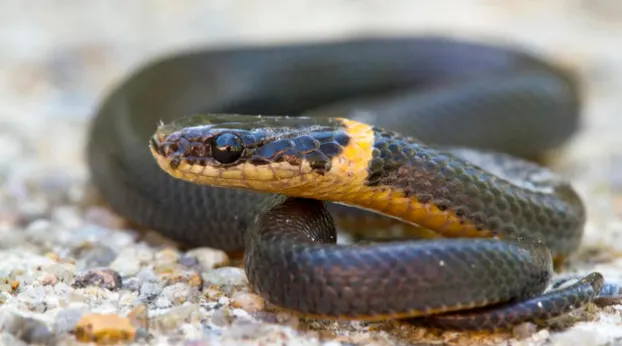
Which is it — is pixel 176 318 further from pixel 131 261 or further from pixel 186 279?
pixel 131 261

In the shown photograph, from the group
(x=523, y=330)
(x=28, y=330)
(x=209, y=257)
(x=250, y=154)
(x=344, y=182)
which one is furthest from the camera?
(x=209, y=257)

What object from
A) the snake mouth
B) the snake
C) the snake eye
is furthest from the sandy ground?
the snake eye

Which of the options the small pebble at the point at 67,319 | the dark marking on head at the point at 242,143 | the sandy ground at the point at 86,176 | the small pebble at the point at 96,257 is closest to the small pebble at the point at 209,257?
the sandy ground at the point at 86,176

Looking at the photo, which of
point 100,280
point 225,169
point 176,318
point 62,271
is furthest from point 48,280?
point 225,169

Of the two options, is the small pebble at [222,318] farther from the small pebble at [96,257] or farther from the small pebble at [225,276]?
the small pebble at [96,257]

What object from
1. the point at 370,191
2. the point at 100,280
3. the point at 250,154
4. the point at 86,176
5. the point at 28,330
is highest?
the point at 250,154

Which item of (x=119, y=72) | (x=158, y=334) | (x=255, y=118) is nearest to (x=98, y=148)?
(x=255, y=118)

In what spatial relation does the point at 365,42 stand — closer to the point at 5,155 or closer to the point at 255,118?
the point at 5,155
